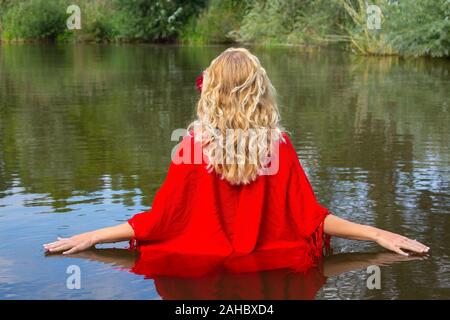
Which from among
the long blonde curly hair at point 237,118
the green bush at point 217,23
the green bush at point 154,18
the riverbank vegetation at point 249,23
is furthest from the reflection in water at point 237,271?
the green bush at point 154,18

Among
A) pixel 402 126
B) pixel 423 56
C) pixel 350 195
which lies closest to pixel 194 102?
pixel 402 126

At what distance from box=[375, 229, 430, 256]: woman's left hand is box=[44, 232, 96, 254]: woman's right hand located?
5.85 feet

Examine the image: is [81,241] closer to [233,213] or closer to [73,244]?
[73,244]

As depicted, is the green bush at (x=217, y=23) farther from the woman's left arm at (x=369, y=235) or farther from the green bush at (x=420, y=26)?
the woman's left arm at (x=369, y=235)

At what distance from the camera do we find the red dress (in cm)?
527

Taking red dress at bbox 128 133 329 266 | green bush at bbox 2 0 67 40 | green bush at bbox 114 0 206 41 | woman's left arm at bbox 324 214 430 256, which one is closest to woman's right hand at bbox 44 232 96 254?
red dress at bbox 128 133 329 266

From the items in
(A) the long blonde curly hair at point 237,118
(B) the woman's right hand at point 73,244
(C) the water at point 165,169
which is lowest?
(C) the water at point 165,169

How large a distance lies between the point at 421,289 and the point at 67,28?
4433 cm

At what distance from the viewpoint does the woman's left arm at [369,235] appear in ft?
17.4

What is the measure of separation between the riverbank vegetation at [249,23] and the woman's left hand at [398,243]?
19739mm

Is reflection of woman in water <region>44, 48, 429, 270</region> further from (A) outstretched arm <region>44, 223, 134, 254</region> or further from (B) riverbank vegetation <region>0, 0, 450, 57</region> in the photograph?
(B) riverbank vegetation <region>0, 0, 450, 57</region>

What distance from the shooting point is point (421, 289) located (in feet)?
16.0

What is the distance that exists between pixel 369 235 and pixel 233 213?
841 millimetres

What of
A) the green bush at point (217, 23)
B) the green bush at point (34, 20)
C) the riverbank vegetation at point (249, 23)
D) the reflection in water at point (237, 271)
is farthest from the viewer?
the green bush at point (34, 20)
